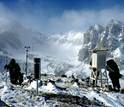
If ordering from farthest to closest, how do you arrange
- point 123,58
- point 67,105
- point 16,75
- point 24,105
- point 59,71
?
point 123,58
point 59,71
point 16,75
point 67,105
point 24,105

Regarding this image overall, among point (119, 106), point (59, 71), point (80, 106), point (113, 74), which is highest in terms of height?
point (113, 74)

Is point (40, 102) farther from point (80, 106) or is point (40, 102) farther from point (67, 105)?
point (80, 106)

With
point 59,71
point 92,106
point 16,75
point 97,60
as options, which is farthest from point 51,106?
point 59,71

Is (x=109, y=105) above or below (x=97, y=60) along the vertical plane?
below

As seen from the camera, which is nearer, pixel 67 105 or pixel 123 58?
pixel 67 105

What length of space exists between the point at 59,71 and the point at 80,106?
6449 inches

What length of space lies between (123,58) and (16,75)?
200 m

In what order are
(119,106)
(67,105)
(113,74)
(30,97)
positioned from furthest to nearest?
(113,74)
(119,106)
(30,97)
(67,105)

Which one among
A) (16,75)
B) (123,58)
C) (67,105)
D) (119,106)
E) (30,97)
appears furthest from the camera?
(123,58)

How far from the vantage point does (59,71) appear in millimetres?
169750

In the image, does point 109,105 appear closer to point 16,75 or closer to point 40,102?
point 40,102

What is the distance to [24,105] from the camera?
7.08 meters

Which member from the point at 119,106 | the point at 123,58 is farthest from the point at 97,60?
the point at 123,58

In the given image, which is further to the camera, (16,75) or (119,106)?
(16,75)
